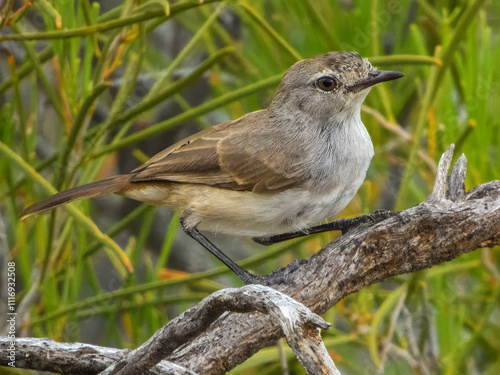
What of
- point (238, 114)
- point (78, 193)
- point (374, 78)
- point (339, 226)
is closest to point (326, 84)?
point (374, 78)

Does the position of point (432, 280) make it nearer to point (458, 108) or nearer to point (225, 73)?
point (458, 108)

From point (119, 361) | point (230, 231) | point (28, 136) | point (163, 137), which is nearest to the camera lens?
point (119, 361)

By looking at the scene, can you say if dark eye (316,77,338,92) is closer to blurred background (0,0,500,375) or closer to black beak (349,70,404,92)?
black beak (349,70,404,92)

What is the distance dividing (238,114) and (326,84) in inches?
46.0

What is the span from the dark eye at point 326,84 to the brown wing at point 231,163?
257 millimetres

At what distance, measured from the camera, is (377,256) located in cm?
200

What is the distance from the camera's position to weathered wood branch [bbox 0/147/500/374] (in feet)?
6.36

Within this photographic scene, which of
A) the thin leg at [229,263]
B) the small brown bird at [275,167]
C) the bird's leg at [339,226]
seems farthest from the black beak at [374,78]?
the thin leg at [229,263]

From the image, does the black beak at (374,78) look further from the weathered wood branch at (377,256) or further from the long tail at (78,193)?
the long tail at (78,193)

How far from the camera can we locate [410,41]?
3.04m

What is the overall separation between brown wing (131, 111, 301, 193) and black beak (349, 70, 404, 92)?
0.35 m

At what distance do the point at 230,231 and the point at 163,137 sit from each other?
6.54ft

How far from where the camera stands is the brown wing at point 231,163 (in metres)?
2.33

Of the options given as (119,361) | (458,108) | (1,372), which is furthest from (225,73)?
(119,361)
